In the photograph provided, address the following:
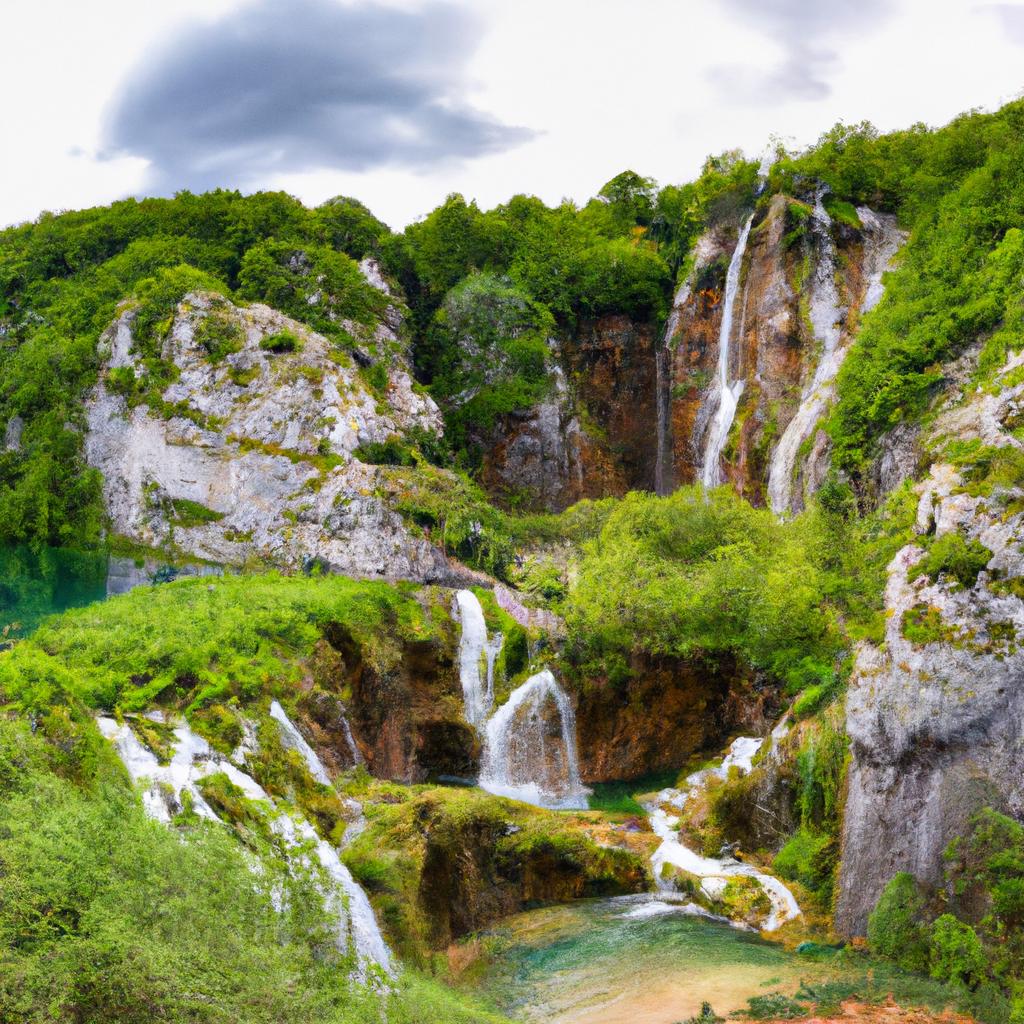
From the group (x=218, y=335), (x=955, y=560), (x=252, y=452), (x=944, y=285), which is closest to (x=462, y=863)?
(x=955, y=560)

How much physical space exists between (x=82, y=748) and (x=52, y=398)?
2526 cm

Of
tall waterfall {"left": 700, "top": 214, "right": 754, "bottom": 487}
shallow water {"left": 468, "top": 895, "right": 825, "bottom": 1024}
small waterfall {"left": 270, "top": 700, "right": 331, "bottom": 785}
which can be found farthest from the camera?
tall waterfall {"left": 700, "top": 214, "right": 754, "bottom": 487}

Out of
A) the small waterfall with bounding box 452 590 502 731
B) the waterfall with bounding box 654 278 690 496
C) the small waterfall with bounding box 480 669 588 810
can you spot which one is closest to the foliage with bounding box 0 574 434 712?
the small waterfall with bounding box 452 590 502 731

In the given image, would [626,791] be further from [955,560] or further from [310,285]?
[310,285]

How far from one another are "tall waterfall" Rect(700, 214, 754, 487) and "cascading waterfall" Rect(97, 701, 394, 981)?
74.4ft

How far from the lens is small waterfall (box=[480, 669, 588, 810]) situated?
22938 mm

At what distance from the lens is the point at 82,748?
11016 mm

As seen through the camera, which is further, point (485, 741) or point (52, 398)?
point (52, 398)

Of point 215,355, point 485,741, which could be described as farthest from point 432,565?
point 215,355

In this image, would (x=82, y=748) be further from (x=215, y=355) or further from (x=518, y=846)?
(x=215, y=355)

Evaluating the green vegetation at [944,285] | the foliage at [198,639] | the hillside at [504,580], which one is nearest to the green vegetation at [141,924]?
the hillside at [504,580]

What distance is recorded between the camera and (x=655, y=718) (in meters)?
24.2

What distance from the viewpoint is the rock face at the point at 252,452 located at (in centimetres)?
2784

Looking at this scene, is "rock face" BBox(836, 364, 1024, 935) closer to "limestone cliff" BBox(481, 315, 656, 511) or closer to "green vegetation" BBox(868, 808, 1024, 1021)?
"green vegetation" BBox(868, 808, 1024, 1021)
